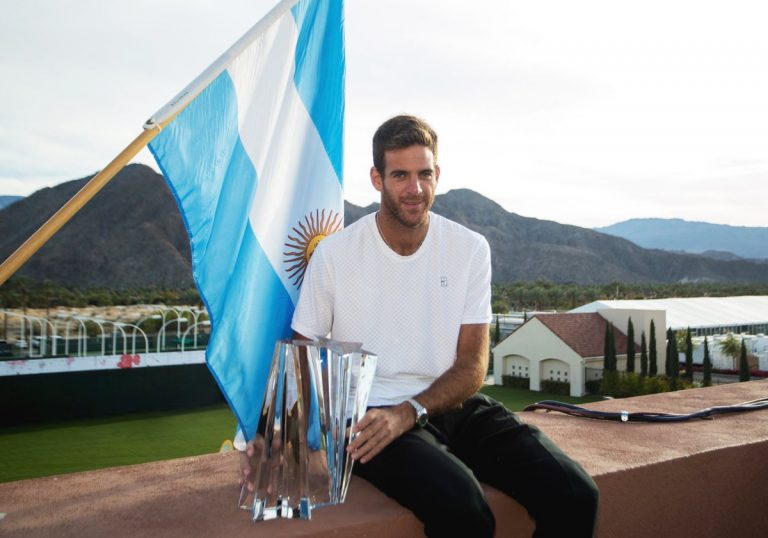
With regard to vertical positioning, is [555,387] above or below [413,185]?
below

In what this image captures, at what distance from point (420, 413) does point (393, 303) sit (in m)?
0.40

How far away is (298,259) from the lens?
287 cm

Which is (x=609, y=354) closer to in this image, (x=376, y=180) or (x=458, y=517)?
(x=376, y=180)

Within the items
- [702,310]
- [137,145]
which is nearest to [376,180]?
[137,145]

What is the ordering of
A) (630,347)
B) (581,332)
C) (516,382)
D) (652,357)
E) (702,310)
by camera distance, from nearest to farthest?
(652,357) < (630,347) < (581,332) < (516,382) < (702,310)

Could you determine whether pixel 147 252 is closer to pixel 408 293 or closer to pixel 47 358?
pixel 47 358

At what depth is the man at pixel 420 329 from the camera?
1.97 metres

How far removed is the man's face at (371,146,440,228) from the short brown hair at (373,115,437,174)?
0.8 inches

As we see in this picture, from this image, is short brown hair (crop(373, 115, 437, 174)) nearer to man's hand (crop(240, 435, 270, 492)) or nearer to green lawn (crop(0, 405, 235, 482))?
man's hand (crop(240, 435, 270, 492))

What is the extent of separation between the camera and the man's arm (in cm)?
195

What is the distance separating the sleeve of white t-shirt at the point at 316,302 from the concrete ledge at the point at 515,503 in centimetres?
52

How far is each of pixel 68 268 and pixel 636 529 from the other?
64512mm

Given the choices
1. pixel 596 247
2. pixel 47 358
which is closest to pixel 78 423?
pixel 47 358

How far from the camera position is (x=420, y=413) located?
210 centimetres
